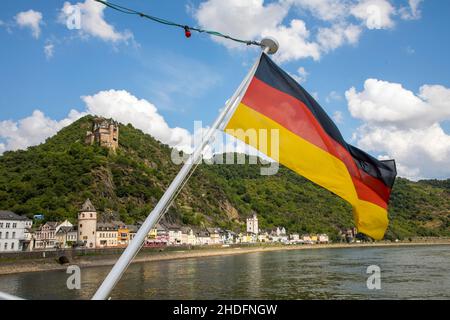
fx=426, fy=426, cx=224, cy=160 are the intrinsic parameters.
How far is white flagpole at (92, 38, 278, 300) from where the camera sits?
3.04 meters

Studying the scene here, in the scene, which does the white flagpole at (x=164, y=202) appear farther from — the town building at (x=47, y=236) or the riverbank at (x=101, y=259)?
the town building at (x=47, y=236)

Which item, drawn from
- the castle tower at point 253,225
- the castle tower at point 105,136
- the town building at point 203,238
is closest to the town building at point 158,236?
the town building at point 203,238

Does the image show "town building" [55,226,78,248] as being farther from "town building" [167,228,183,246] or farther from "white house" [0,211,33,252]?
"town building" [167,228,183,246]

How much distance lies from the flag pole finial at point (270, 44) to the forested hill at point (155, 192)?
80601mm

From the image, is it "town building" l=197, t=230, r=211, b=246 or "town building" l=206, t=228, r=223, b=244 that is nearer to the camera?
"town building" l=197, t=230, r=211, b=246

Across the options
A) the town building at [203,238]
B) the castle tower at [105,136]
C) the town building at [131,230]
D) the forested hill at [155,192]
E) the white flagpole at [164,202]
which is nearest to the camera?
the white flagpole at [164,202]

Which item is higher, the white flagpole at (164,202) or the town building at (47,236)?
the white flagpole at (164,202)

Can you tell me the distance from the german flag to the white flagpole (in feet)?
0.88

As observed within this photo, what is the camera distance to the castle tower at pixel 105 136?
4879 inches

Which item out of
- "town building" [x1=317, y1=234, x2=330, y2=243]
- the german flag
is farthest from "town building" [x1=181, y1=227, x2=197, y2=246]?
the german flag

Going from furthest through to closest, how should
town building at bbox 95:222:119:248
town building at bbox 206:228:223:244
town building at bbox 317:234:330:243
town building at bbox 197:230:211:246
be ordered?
town building at bbox 317:234:330:243 → town building at bbox 206:228:223:244 → town building at bbox 197:230:211:246 → town building at bbox 95:222:119:248
